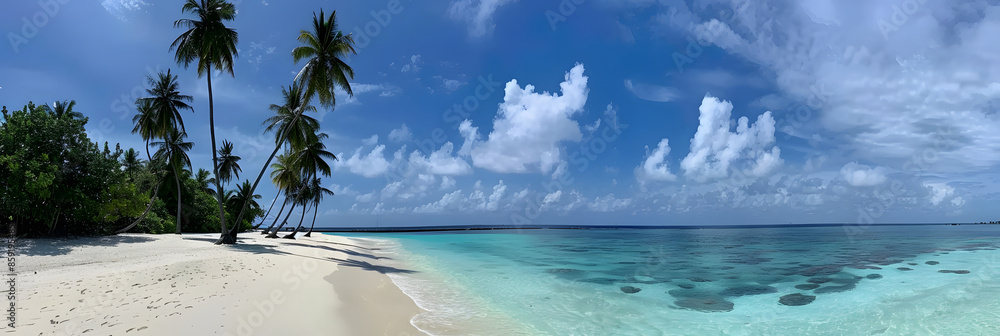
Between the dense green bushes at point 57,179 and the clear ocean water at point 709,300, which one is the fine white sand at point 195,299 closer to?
the clear ocean water at point 709,300

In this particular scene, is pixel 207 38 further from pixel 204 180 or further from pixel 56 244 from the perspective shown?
pixel 204 180

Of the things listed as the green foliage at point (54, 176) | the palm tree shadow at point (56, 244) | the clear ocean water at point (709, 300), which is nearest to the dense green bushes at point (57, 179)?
the green foliage at point (54, 176)

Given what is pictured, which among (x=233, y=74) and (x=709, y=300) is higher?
(x=233, y=74)

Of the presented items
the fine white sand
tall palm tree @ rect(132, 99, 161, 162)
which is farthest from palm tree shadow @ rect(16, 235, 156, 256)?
tall palm tree @ rect(132, 99, 161, 162)

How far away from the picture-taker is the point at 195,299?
26.4 ft

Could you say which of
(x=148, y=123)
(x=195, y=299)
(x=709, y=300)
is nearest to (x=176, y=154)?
(x=148, y=123)

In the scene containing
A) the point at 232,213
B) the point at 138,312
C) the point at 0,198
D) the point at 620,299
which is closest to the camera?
the point at 138,312

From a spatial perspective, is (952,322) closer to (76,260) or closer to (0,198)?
(76,260)

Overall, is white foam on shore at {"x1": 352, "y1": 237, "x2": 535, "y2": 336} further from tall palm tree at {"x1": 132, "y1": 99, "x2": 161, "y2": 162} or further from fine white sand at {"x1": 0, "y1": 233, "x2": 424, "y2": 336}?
tall palm tree at {"x1": 132, "y1": 99, "x2": 161, "y2": 162}

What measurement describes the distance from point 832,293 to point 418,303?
13.1 metres

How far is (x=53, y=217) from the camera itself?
1908 centimetres

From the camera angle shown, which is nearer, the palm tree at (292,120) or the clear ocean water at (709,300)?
the clear ocean water at (709,300)

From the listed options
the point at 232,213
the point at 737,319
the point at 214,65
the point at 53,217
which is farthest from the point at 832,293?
the point at 232,213

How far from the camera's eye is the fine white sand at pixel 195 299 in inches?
251
